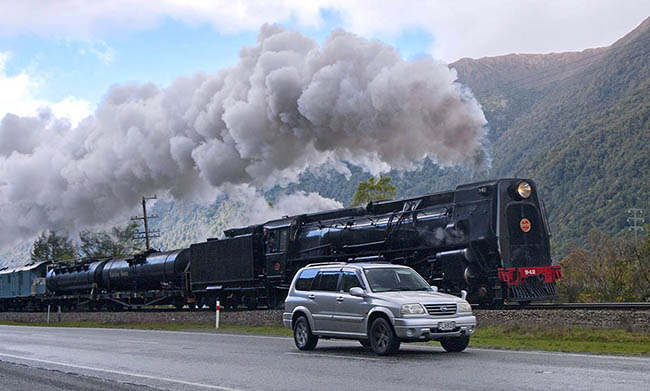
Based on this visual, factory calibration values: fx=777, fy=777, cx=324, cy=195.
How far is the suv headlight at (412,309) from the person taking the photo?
13.1m

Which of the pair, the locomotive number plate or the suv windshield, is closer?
the suv windshield

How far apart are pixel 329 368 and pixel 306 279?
13.0 ft

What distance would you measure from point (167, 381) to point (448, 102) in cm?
1473

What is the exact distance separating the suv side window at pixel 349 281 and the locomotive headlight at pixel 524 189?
26.8 feet

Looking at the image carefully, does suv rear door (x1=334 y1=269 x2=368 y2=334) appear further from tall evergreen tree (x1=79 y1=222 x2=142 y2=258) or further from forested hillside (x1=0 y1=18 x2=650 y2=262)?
tall evergreen tree (x1=79 y1=222 x2=142 y2=258)

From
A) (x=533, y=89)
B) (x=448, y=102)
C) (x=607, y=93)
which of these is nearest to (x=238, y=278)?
(x=448, y=102)

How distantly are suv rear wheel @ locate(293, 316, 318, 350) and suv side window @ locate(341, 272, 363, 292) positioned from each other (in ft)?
4.12

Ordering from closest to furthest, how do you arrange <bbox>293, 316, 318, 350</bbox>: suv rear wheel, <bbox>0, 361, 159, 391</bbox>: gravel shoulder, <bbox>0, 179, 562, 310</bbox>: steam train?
1. <bbox>0, 361, 159, 391</bbox>: gravel shoulder
2. <bbox>293, 316, 318, 350</bbox>: suv rear wheel
3. <bbox>0, 179, 562, 310</bbox>: steam train

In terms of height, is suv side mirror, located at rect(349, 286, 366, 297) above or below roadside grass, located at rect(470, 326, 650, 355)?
above

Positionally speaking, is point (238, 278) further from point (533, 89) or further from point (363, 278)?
point (533, 89)

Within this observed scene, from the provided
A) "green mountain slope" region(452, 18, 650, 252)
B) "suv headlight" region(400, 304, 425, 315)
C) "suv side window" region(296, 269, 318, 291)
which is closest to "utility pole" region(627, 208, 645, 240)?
"green mountain slope" region(452, 18, 650, 252)

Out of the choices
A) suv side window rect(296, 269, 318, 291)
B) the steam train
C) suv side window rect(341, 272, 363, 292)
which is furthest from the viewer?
the steam train

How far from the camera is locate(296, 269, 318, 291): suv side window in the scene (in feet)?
51.5

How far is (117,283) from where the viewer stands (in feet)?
129
